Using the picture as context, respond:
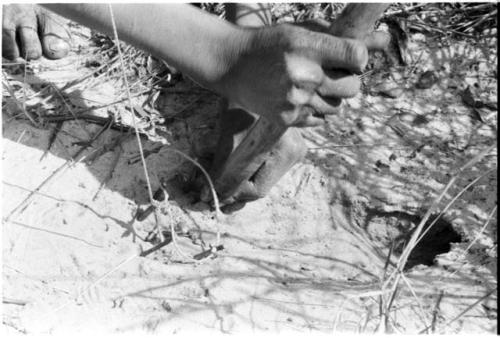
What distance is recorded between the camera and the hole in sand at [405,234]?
2266 mm

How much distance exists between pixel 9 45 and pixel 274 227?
114cm

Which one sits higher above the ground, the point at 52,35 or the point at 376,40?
the point at 376,40

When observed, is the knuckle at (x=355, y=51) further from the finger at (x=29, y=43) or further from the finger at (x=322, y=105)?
the finger at (x=29, y=43)

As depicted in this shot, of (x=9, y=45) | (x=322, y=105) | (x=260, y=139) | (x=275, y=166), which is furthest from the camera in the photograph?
(x=9, y=45)

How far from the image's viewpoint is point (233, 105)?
7.00ft

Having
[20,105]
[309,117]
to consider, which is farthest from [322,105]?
[20,105]

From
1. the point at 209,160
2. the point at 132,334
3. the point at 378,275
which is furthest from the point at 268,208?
the point at 132,334

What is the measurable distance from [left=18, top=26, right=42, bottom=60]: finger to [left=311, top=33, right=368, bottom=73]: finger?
1234 millimetres

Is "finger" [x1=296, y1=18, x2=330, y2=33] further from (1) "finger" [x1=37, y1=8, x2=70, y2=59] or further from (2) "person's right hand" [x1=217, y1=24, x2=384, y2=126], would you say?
(1) "finger" [x1=37, y1=8, x2=70, y2=59]

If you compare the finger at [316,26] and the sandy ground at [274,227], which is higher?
the finger at [316,26]

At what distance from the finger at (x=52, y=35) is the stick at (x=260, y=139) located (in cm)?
85

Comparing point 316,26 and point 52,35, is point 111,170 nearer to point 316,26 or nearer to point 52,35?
point 52,35

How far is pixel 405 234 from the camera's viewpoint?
231cm

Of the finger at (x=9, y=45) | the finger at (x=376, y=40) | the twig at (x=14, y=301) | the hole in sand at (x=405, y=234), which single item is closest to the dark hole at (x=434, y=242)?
the hole in sand at (x=405, y=234)
